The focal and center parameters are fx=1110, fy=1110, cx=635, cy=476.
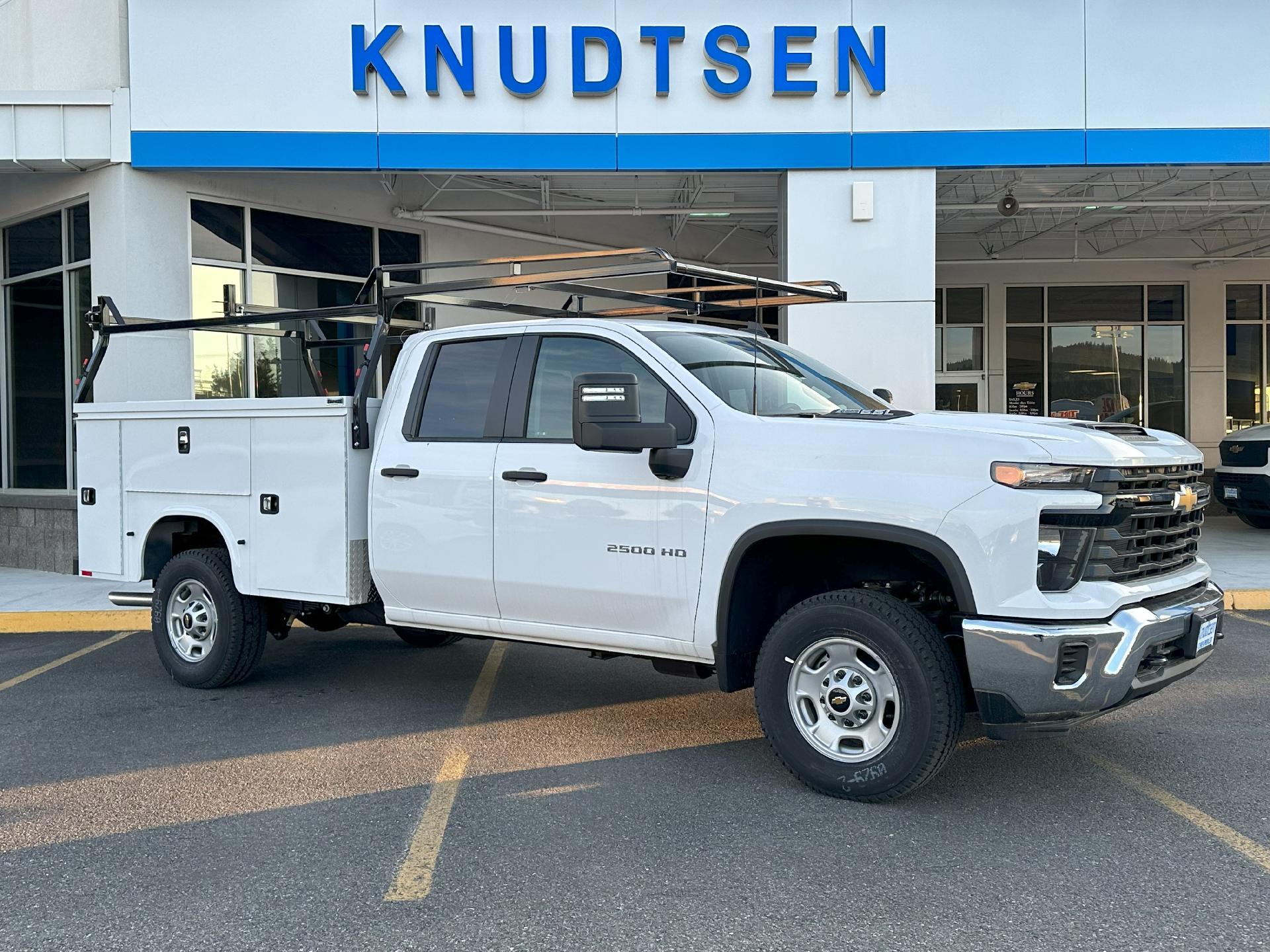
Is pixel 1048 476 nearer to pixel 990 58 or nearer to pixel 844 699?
pixel 844 699

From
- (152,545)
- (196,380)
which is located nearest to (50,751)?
(152,545)

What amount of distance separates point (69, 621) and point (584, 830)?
265 inches

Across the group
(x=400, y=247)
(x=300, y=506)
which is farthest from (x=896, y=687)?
(x=400, y=247)

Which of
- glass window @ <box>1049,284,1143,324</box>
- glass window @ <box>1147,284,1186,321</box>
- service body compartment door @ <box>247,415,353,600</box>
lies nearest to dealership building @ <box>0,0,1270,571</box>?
service body compartment door @ <box>247,415,353,600</box>

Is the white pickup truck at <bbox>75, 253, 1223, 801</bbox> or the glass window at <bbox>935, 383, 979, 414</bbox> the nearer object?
the white pickup truck at <bbox>75, 253, 1223, 801</bbox>

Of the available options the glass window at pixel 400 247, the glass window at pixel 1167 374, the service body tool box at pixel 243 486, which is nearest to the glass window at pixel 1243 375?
the glass window at pixel 1167 374

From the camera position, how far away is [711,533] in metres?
4.92

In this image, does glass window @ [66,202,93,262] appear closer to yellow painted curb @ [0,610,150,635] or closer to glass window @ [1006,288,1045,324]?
yellow painted curb @ [0,610,150,635]

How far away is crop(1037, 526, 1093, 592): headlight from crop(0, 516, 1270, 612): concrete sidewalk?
6.44 meters

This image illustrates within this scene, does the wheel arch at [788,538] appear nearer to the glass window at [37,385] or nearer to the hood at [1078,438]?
the hood at [1078,438]

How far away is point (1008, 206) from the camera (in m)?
15.3

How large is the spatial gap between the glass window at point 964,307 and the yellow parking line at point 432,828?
18.0 m

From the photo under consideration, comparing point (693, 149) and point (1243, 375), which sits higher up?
point (693, 149)

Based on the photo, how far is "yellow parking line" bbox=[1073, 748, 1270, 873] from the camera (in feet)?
13.4
